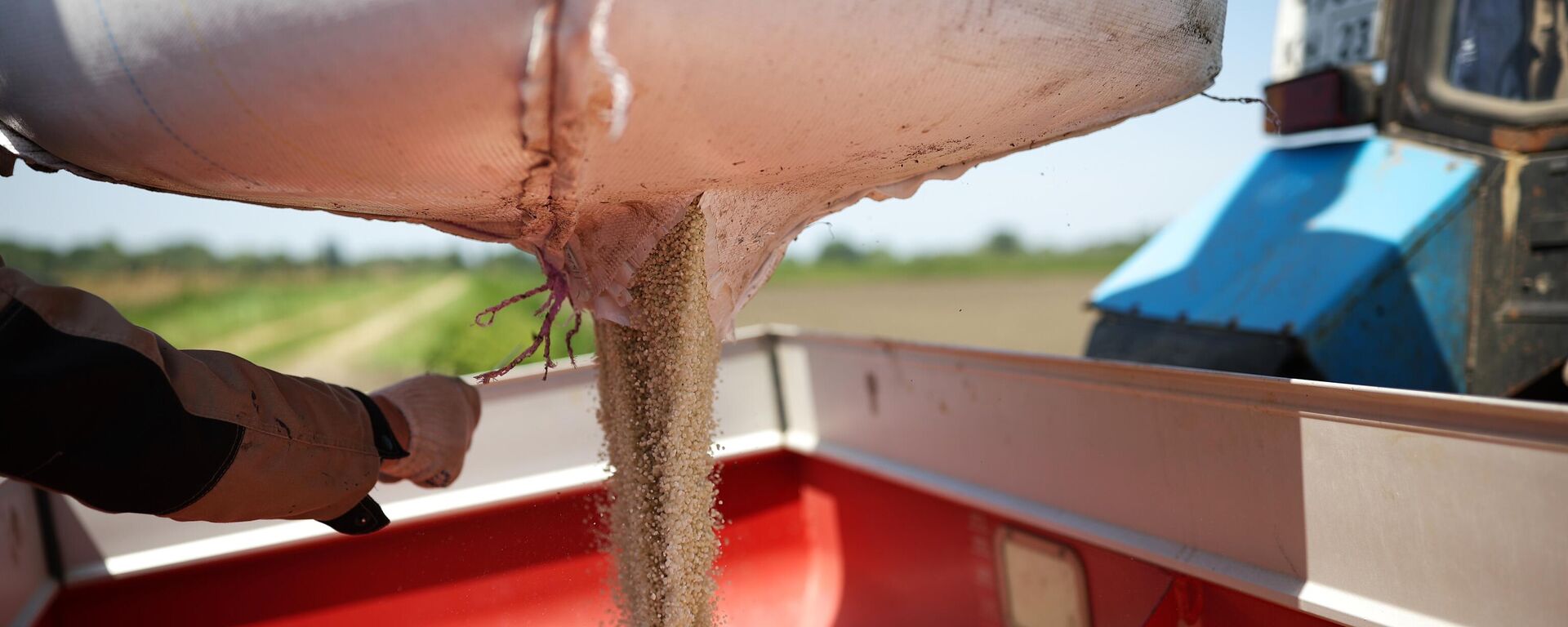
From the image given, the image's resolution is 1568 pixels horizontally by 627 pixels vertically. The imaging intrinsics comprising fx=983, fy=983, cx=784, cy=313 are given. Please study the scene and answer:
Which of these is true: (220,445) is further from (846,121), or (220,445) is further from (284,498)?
(846,121)

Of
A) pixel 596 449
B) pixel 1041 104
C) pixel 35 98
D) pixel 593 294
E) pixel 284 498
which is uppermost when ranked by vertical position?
pixel 35 98

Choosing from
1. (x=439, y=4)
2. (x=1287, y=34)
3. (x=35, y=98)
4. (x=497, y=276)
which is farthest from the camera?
(x=497, y=276)

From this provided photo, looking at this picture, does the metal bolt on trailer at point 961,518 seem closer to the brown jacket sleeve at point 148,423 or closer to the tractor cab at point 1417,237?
the tractor cab at point 1417,237

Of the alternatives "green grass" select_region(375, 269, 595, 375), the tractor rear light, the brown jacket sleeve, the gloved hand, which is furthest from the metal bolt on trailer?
"green grass" select_region(375, 269, 595, 375)

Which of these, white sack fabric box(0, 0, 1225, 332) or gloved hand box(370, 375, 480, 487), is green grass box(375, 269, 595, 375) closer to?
gloved hand box(370, 375, 480, 487)

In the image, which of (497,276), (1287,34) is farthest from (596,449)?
(497,276)

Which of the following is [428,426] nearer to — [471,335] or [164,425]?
[164,425]

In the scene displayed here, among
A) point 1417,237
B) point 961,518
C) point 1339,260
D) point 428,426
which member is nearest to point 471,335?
point 961,518

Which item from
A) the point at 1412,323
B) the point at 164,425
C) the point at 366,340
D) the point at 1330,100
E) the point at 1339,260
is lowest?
the point at 366,340
